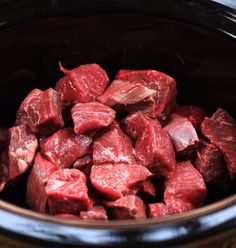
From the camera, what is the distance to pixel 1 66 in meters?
1.76

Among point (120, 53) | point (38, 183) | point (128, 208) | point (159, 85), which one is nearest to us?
point (128, 208)

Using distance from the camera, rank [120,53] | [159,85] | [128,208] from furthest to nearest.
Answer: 1. [120,53]
2. [159,85]
3. [128,208]

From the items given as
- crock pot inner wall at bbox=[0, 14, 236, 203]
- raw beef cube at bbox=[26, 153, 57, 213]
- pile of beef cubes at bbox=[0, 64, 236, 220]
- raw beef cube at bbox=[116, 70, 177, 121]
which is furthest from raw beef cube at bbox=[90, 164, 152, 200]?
crock pot inner wall at bbox=[0, 14, 236, 203]

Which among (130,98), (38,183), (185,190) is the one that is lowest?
(38,183)

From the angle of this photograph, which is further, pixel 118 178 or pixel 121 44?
pixel 121 44

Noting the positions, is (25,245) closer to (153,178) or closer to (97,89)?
(153,178)

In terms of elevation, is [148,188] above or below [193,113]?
below

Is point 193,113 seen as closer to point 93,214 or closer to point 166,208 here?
point 166,208

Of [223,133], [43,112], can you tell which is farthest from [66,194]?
[223,133]

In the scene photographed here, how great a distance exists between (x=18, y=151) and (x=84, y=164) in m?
0.18

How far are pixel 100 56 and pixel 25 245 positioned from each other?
0.82 m

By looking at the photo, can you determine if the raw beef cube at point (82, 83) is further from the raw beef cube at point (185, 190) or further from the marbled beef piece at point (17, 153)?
the raw beef cube at point (185, 190)

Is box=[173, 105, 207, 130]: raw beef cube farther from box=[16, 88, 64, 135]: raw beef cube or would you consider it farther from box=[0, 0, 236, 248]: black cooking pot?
box=[16, 88, 64, 135]: raw beef cube

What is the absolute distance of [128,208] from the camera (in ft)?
4.61
